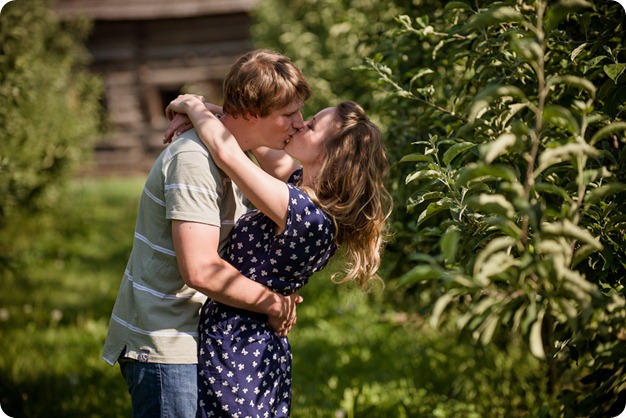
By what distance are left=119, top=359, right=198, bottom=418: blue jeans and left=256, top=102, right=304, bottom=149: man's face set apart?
0.80m

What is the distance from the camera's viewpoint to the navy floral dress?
2.00m

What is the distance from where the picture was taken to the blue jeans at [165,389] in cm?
201

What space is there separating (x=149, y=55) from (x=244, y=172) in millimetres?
12687

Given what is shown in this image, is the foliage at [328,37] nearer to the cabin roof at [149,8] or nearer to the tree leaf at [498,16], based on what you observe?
the tree leaf at [498,16]

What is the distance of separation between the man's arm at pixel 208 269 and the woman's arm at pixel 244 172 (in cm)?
17

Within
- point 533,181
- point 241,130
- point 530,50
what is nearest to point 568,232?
point 533,181

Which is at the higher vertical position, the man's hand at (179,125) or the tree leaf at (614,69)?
the tree leaf at (614,69)

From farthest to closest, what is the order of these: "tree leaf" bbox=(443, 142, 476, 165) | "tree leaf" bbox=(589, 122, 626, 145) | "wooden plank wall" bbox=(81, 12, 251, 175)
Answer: "wooden plank wall" bbox=(81, 12, 251, 175), "tree leaf" bbox=(443, 142, 476, 165), "tree leaf" bbox=(589, 122, 626, 145)

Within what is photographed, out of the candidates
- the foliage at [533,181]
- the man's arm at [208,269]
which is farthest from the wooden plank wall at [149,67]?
the man's arm at [208,269]

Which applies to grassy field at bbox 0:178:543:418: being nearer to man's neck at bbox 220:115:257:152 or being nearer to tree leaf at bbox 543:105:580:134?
man's neck at bbox 220:115:257:152

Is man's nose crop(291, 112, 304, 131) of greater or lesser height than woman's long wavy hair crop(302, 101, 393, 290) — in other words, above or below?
above

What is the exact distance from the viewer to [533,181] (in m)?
1.39

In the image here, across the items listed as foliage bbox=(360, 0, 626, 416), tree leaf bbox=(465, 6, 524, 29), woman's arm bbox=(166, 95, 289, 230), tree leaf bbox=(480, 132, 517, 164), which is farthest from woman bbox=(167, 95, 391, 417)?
tree leaf bbox=(480, 132, 517, 164)

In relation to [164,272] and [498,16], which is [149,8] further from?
[498,16]
